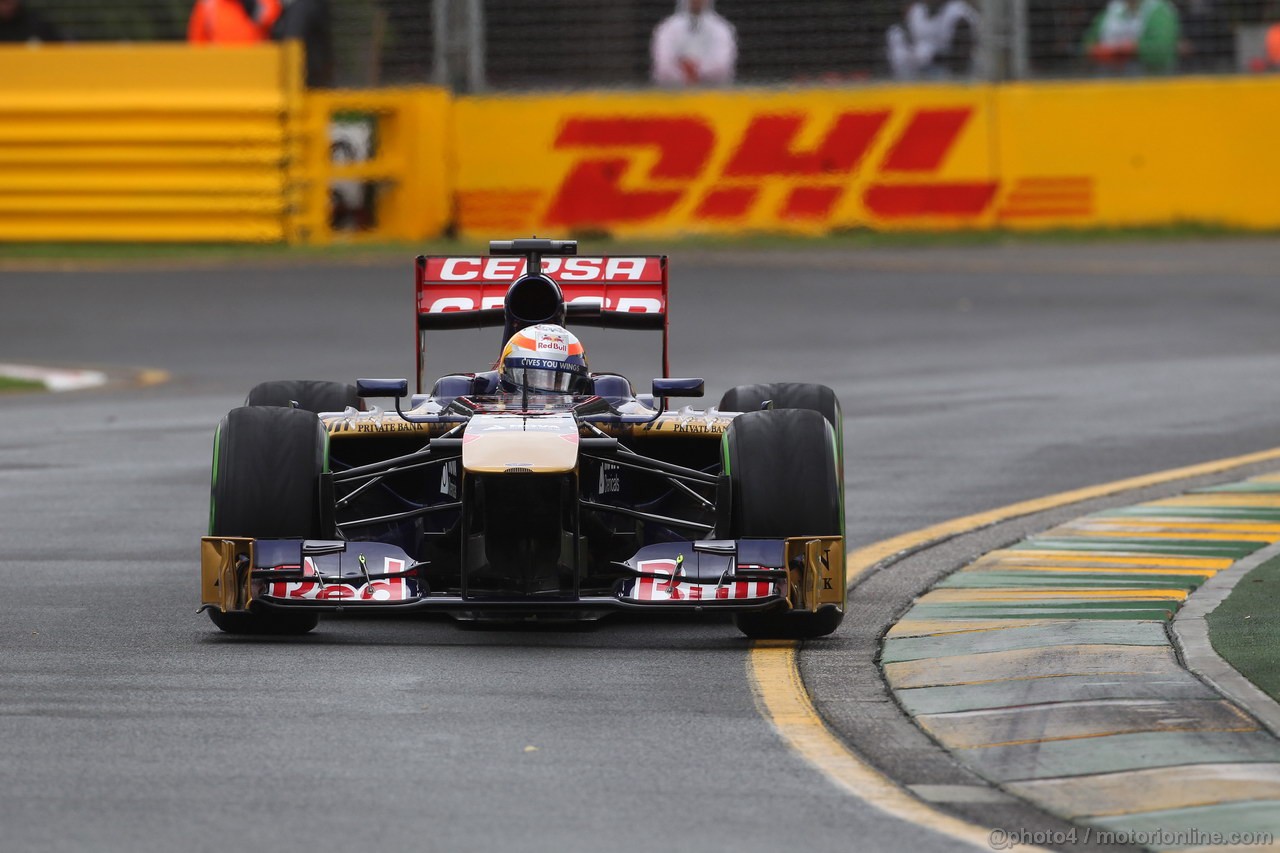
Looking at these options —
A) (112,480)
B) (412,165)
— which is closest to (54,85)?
(412,165)

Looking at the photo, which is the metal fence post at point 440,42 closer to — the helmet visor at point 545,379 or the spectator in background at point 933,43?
the spectator in background at point 933,43

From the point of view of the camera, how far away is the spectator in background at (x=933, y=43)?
77.2 feet

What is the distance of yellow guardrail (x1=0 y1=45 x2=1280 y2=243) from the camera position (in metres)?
23.2

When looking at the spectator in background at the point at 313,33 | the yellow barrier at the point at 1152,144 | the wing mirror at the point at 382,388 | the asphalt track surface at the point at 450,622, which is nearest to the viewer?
the asphalt track surface at the point at 450,622

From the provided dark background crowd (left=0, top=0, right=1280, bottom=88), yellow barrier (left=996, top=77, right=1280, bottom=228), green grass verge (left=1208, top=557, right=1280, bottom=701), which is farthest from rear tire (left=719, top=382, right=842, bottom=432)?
dark background crowd (left=0, top=0, right=1280, bottom=88)

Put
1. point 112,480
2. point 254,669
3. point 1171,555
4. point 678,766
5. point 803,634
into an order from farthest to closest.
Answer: point 112,480 → point 1171,555 → point 803,634 → point 254,669 → point 678,766

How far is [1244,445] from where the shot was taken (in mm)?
13906

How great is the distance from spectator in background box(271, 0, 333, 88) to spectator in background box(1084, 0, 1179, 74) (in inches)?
288

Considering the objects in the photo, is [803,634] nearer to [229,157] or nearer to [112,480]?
[112,480]

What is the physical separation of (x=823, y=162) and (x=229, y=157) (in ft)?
18.4

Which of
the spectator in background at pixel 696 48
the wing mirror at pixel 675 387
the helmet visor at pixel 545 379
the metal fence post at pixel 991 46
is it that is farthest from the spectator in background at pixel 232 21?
the helmet visor at pixel 545 379

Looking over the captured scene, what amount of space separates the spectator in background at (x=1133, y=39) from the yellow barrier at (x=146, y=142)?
766 centimetres

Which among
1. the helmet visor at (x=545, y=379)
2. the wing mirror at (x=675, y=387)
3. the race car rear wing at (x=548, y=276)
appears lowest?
the wing mirror at (x=675, y=387)

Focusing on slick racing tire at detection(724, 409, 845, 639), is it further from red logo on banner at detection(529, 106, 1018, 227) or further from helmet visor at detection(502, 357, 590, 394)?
red logo on banner at detection(529, 106, 1018, 227)
